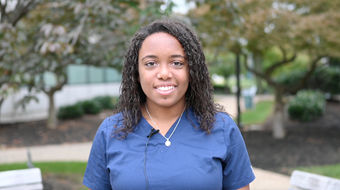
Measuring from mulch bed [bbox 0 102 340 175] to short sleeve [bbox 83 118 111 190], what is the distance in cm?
524

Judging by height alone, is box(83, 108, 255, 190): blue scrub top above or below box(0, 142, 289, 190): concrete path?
above

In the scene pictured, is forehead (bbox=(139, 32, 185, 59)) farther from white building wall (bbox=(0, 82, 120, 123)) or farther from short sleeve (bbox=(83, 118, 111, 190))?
white building wall (bbox=(0, 82, 120, 123))

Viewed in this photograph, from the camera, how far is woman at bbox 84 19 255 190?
1.69 metres

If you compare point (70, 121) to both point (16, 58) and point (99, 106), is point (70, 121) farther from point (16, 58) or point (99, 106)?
point (16, 58)

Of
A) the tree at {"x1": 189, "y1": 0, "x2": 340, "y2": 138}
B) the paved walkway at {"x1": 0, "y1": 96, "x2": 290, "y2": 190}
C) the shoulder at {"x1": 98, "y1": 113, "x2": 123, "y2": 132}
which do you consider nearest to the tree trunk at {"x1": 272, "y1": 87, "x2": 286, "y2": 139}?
the tree at {"x1": 189, "y1": 0, "x2": 340, "y2": 138}

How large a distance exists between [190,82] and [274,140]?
7375 millimetres

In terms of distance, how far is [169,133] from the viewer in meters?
1.81

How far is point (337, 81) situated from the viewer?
13766mm

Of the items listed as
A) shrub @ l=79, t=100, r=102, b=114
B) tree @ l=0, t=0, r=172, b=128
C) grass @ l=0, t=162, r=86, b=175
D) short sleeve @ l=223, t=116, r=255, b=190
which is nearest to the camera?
short sleeve @ l=223, t=116, r=255, b=190

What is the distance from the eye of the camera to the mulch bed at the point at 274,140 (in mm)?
7148

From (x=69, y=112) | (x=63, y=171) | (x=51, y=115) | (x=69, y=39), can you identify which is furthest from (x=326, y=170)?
(x=69, y=112)

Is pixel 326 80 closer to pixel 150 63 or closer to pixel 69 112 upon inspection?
pixel 69 112

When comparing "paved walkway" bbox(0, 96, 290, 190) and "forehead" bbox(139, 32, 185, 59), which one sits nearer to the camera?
"forehead" bbox(139, 32, 185, 59)

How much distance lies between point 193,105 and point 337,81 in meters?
13.5
